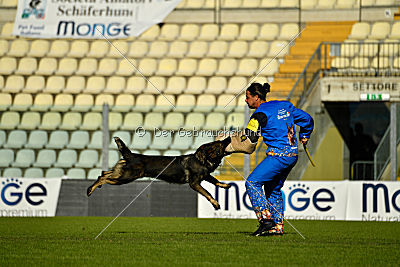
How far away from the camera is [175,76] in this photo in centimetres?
2003

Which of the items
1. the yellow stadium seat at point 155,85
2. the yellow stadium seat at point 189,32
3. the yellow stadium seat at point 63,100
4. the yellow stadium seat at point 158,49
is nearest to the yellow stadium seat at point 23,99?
the yellow stadium seat at point 63,100

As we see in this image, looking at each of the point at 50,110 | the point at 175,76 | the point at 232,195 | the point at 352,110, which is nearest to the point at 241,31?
the point at 175,76

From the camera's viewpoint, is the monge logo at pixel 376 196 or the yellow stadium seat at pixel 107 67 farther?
the yellow stadium seat at pixel 107 67

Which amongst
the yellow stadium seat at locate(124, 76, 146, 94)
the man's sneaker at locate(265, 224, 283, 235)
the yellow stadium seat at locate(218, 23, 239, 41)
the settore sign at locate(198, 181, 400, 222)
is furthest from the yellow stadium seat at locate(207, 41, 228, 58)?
the man's sneaker at locate(265, 224, 283, 235)

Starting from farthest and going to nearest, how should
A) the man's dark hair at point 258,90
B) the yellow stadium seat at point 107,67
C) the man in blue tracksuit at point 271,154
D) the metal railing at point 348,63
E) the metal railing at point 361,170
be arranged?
the yellow stadium seat at point 107,67 → the metal railing at point 361,170 → the metal railing at point 348,63 → the man's dark hair at point 258,90 → the man in blue tracksuit at point 271,154

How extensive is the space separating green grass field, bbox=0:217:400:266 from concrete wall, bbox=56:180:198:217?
3.53 metres

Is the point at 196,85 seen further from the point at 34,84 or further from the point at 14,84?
the point at 14,84

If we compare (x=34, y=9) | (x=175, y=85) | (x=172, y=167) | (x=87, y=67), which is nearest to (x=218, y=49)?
(x=175, y=85)

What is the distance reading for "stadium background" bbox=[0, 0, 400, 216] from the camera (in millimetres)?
16344

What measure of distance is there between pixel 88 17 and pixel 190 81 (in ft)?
12.4

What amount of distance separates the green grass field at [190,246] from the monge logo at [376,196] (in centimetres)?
259

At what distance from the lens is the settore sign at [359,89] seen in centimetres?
1634

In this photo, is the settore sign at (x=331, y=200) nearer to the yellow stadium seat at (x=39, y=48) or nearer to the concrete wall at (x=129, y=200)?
the concrete wall at (x=129, y=200)

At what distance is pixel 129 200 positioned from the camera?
1460cm
